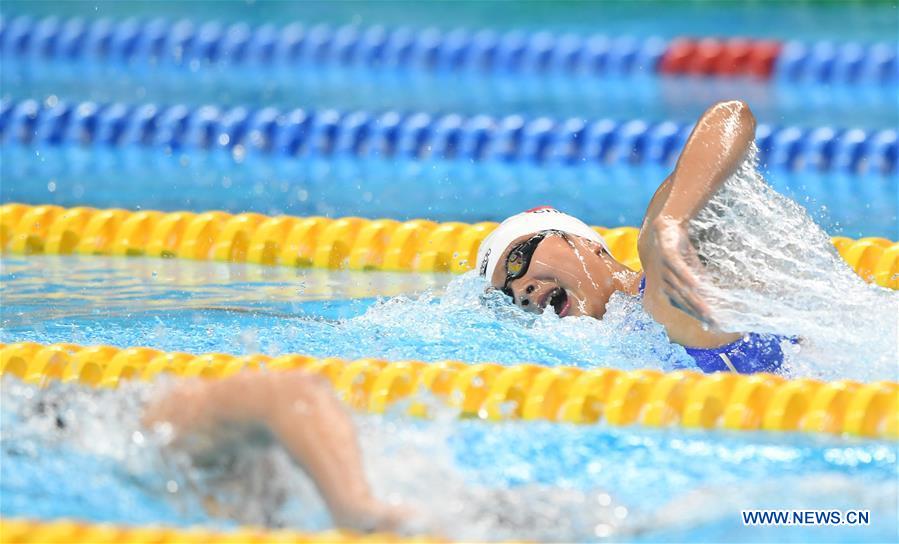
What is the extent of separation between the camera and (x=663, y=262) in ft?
8.72

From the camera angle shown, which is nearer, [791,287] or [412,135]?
[791,287]

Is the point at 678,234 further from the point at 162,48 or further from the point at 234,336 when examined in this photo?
the point at 162,48

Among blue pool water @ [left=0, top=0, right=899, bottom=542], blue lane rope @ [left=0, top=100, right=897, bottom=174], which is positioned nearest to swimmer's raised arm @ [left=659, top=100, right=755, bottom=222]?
blue pool water @ [left=0, top=0, right=899, bottom=542]

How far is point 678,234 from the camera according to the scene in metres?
2.69

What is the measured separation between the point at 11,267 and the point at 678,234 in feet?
7.30

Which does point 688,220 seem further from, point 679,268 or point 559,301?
point 559,301

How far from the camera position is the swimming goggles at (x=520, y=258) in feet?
10.8

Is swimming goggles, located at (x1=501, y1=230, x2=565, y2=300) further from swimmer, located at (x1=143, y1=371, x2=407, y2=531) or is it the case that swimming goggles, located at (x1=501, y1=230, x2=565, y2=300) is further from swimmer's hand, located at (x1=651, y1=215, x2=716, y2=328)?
swimmer, located at (x1=143, y1=371, x2=407, y2=531)

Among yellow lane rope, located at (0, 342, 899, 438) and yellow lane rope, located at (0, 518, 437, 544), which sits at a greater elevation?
yellow lane rope, located at (0, 518, 437, 544)

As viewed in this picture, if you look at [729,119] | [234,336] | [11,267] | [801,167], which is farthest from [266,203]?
[729,119]

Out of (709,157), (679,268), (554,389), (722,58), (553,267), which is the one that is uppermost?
(709,157)

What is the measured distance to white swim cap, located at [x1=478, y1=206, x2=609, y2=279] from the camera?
334 cm

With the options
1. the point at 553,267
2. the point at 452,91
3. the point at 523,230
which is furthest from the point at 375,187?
the point at 553,267

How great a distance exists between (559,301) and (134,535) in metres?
1.35
